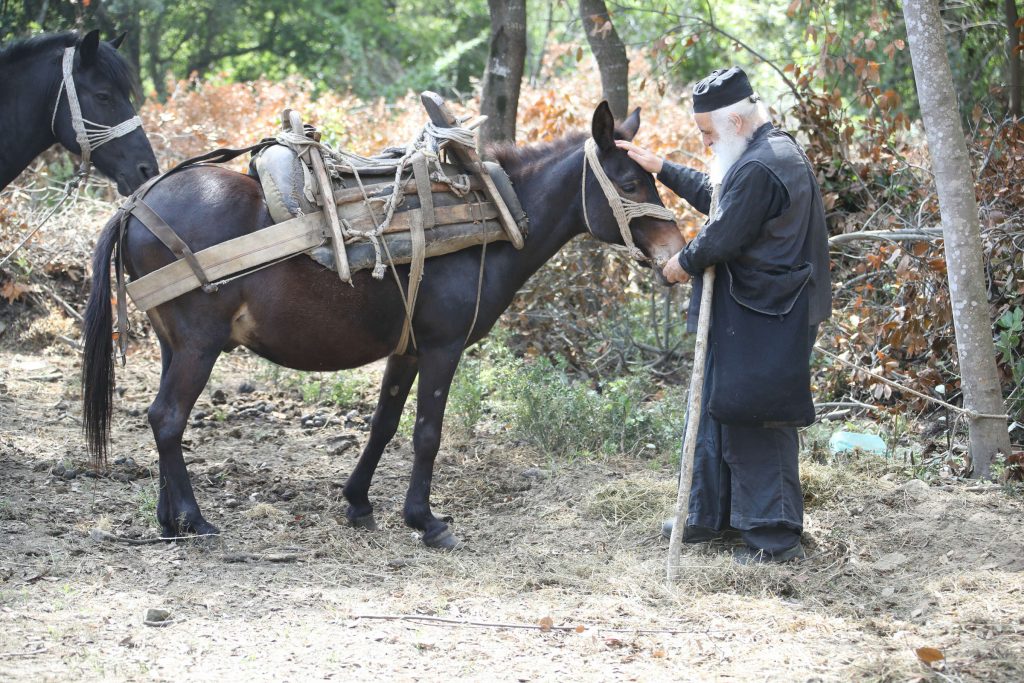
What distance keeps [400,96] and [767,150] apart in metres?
14.8

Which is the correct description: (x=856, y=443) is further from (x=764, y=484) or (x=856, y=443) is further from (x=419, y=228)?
(x=419, y=228)

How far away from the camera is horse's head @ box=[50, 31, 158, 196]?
495 cm

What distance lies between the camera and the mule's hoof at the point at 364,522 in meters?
4.82

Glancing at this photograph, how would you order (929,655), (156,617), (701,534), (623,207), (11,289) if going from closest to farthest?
(929,655)
(156,617)
(623,207)
(701,534)
(11,289)

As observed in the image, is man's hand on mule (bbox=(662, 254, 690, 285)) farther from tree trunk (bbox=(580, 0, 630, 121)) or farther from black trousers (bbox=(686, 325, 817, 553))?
tree trunk (bbox=(580, 0, 630, 121))

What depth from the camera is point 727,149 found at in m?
4.16

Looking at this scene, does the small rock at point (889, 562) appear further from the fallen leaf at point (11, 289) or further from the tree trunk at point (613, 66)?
the fallen leaf at point (11, 289)

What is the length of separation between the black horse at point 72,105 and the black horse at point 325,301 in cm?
84

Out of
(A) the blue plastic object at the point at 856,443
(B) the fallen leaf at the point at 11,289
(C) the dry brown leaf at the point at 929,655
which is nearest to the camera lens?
(C) the dry brown leaf at the point at 929,655

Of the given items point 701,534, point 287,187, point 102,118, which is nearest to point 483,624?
point 701,534

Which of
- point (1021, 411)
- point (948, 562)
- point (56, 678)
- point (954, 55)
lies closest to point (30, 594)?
point (56, 678)

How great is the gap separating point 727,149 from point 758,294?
0.64 meters

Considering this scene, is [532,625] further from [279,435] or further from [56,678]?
[279,435]

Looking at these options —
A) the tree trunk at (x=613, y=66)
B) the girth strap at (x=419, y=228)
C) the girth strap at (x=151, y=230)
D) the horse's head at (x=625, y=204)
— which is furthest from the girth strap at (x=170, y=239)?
the tree trunk at (x=613, y=66)
